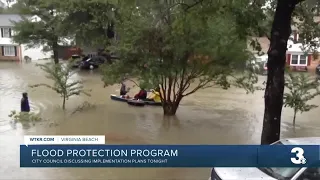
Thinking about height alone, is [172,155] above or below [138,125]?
above

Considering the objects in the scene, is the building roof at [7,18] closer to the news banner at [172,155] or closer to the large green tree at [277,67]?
the large green tree at [277,67]

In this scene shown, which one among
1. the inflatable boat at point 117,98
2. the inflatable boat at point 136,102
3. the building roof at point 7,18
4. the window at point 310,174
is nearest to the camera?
the window at point 310,174

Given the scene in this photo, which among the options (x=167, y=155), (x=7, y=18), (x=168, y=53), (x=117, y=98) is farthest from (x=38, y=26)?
(x=167, y=155)

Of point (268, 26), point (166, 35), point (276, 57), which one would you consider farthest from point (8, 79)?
point (276, 57)

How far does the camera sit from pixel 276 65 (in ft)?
31.0

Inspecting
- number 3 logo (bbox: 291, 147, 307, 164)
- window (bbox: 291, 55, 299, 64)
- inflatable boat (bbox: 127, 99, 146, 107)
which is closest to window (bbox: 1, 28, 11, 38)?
inflatable boat (bbox: 127, 99, 146, 107)

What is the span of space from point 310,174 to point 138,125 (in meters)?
11.2

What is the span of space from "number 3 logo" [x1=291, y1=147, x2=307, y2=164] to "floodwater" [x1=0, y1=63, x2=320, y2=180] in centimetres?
345

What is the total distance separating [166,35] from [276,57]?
775cm

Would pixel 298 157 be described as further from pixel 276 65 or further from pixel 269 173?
pixel 276 65

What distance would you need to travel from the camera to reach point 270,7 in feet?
40.1

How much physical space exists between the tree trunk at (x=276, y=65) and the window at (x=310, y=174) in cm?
345

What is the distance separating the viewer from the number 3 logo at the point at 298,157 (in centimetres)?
669

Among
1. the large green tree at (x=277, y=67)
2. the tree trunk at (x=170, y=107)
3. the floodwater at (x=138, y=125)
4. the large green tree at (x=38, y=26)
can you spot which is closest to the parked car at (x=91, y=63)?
the large green tree at (x=38, y=26)
